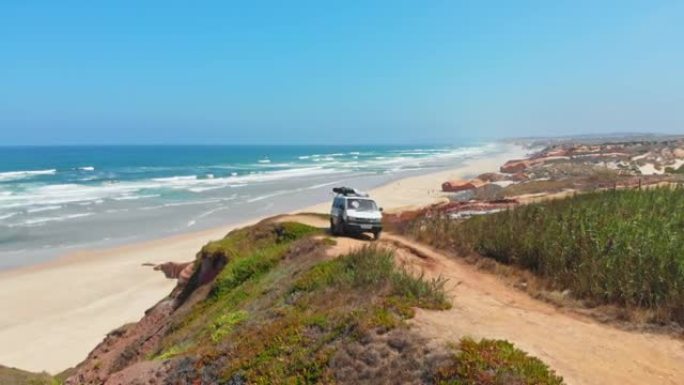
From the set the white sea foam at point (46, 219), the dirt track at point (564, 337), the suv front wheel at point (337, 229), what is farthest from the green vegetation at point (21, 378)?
the white sea foam at point (46, 219)

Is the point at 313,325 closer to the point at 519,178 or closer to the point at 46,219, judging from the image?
the point at 46,219

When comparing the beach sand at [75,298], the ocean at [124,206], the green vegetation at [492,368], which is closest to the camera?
the green vegetation at [492,368]

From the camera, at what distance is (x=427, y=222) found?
59.9 feet

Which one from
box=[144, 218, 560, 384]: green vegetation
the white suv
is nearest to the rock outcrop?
the white suv

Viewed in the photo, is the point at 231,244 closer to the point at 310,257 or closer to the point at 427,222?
the point at 310,257

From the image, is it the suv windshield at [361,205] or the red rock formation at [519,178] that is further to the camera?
the red rock formation at [519,178]

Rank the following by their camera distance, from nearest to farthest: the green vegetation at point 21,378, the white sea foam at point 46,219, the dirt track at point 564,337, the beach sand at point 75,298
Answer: the dirt track at point 564,337
the green vegetation at point 21,378
the beach sand at point 75,298
the white sea foam at point 46,219

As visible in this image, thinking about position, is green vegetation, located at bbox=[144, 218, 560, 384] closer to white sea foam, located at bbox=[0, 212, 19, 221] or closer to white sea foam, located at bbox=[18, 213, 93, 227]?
white sea foam, located at bbox=[18, 213, 93, 227]

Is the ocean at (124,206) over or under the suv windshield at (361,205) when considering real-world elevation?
under

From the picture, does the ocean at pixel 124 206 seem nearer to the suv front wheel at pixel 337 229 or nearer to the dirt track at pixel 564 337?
the suv front wheel at pixel 337 229

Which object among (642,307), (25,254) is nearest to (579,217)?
(642,307)

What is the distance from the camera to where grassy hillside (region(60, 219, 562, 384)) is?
21.0 ft

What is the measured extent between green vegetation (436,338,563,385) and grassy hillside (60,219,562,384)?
0.04 feet

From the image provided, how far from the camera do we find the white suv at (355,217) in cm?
1745
